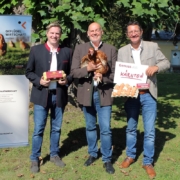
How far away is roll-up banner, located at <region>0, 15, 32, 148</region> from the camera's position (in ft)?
17.3

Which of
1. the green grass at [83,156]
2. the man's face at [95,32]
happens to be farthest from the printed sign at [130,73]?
the green grass at [83,156]

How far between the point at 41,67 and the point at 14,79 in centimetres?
94

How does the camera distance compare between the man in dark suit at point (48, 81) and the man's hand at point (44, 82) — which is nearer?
the man's hand at point (44, 82)

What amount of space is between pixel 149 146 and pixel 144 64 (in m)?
1.21

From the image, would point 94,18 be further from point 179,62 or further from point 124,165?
point 179,62

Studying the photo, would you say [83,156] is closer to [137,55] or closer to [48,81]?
[48,81]

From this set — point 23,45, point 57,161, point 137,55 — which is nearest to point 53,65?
point 23,45

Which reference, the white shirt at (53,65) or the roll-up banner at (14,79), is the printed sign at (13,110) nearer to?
the roll-up banner at (14,79)

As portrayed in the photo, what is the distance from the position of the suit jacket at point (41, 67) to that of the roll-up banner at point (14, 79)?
69 centimetres

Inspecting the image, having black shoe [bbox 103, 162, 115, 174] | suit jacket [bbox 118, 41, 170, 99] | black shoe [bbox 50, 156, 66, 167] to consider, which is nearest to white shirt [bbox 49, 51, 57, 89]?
suit jacket [bbox 118, 41, 170, 99]

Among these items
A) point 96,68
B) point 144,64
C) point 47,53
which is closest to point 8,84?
point 47,53

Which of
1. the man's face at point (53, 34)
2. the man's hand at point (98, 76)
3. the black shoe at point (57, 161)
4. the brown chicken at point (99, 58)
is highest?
the man's face at point (53, 34)

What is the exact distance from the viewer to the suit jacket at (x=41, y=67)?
186 inches

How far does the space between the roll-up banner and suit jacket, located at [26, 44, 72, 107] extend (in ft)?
2.25
